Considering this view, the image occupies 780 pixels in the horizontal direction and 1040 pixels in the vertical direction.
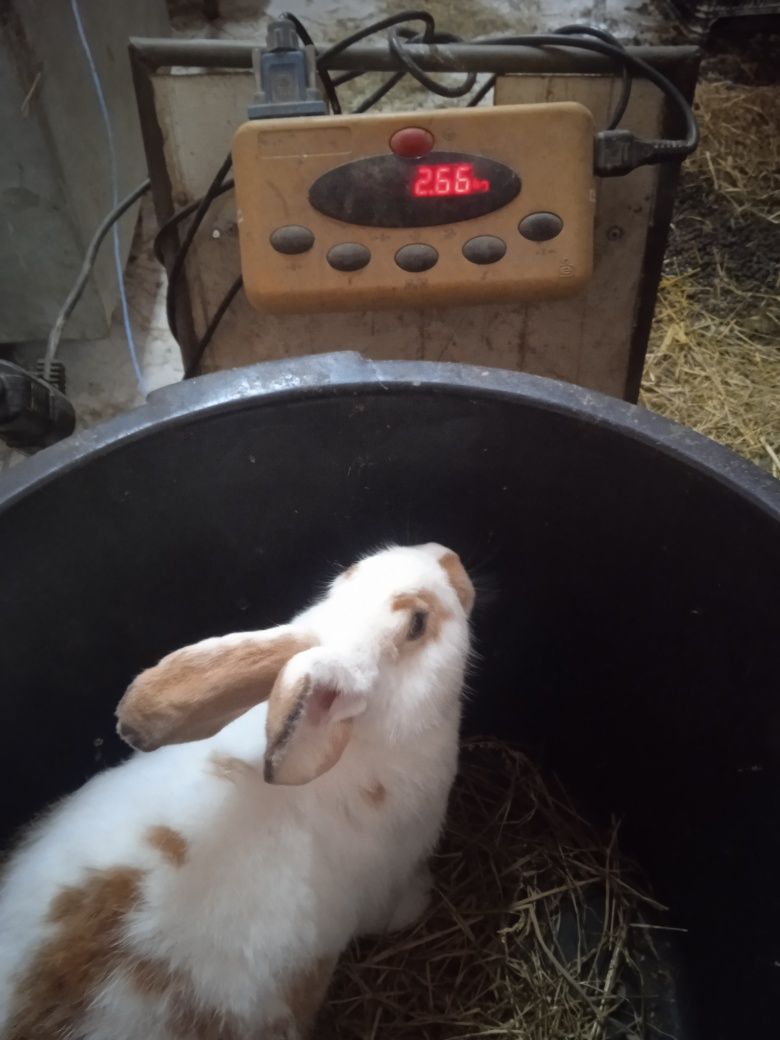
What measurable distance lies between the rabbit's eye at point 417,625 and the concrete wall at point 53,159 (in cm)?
119

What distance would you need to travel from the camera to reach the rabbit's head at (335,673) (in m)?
0.78

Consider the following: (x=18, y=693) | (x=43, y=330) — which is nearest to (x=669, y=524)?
(x=18, y=693)

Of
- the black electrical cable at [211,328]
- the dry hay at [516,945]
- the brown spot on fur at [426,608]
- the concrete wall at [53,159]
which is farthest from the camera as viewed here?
the concrete wall at [53,159]

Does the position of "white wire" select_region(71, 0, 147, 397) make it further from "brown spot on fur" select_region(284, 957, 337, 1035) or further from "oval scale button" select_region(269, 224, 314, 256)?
"brown spot on fur" select_region(284, 957, 337, 1035)

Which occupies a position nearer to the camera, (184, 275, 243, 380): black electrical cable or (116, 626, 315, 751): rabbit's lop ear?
(116, 626, 315, 751): rabbit's lop ear

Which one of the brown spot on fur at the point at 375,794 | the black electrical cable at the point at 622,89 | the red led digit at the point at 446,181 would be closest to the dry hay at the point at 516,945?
the brown spot on fur at the point at 375,794

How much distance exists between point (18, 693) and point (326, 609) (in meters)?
0.36

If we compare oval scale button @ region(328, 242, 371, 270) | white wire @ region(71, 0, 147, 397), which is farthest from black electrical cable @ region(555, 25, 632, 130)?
white wire @ region(71, 0, 147, 397)

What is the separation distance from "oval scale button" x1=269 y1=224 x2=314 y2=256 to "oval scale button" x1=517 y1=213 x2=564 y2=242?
29 centimetres

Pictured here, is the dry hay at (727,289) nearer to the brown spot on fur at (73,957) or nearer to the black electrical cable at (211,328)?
the black electrical cable at (211,328)

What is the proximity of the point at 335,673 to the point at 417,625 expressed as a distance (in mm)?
175

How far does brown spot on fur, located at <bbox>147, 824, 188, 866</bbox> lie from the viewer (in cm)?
88

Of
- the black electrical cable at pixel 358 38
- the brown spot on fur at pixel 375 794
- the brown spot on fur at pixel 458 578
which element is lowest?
the brown spot on fur at pixel 375 794

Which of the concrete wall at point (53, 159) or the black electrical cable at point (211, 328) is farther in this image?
the concrete wall at point (53, 159)
